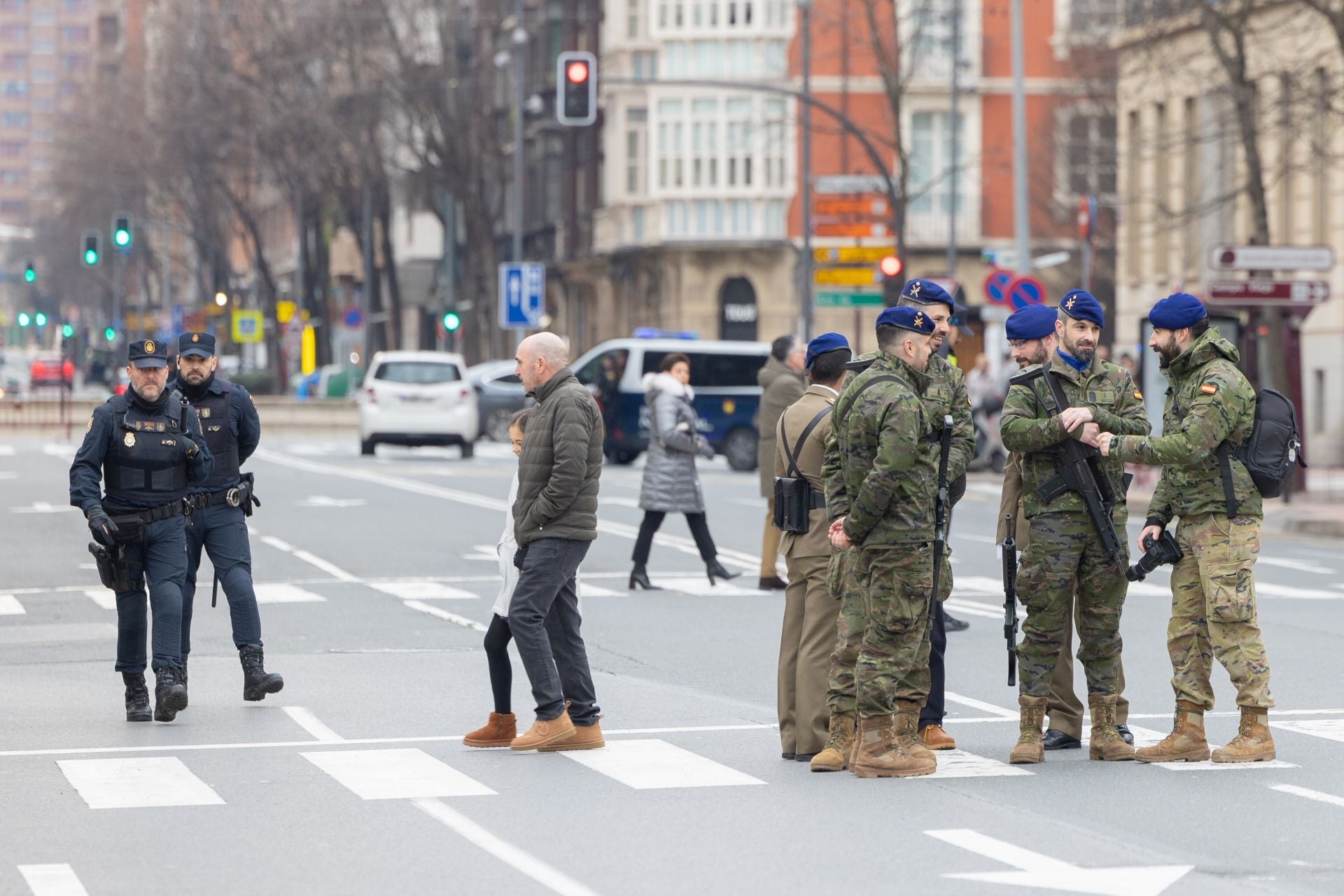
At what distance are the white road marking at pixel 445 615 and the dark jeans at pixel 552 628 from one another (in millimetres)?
5125

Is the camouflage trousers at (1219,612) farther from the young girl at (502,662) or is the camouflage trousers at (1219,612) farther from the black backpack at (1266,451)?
the young girl at (502,662)

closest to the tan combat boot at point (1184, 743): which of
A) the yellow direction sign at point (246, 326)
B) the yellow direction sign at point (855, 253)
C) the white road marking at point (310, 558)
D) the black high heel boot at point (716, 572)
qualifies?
the black high heel boot at point (716, 572)

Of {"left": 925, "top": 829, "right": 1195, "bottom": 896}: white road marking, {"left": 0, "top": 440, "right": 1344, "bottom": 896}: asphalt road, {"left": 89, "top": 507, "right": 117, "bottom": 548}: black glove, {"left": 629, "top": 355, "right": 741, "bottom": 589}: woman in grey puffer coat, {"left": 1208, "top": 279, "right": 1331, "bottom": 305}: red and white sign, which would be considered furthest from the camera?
{"left": 1208, "top": 279, "right": 1331, "bottom": 305}: red and white sign

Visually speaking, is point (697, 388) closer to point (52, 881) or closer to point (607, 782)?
point (607, 782)

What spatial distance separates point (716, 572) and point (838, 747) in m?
9.09

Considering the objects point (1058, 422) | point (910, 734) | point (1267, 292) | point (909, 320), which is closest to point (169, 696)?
point (910, 734)

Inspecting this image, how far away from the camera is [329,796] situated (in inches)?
372

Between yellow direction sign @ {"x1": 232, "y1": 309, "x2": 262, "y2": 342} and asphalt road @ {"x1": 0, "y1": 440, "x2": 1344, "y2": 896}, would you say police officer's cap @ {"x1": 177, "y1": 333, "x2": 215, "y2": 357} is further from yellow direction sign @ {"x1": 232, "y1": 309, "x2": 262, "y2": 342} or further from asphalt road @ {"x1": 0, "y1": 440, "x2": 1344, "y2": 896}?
yellow direction sign @ {"x1": 232, "y1": 309, "x2": 262, "y2": 342}

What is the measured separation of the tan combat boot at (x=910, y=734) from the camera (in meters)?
9.83

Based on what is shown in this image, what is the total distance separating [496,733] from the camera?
1078 centimetres

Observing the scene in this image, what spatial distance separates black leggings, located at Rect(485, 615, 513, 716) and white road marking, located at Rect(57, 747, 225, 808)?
1.30 meters

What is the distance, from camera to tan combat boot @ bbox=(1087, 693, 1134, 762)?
33.4 feet

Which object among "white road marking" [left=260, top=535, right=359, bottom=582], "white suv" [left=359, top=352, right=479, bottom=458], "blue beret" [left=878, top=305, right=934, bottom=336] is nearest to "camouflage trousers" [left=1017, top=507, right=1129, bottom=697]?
"blue beret" [left=878, top=305, right=934, bottom=336]

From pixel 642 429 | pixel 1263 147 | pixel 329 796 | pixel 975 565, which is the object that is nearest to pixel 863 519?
pixel 329 796
